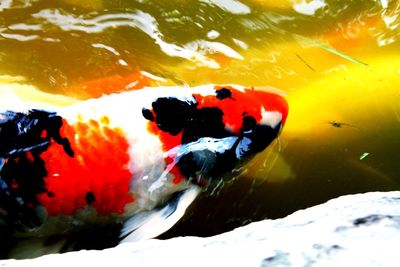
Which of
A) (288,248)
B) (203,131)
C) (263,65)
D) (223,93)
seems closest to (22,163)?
(203,131)

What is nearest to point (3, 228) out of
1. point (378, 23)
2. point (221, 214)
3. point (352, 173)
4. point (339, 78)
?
point (221, 214)

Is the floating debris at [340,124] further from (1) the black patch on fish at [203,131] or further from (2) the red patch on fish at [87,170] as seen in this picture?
(2) the red patch on fish at [87,170]

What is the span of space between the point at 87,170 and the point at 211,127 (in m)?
0.57

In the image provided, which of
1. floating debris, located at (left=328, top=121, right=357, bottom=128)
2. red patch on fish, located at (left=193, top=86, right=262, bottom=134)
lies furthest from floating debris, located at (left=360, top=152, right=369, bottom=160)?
red patch on fish, located at (left=193, top=86, right=262, bottom=134)

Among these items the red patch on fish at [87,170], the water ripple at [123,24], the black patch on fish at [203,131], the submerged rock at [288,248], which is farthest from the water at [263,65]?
the submerged rock at [288,248]

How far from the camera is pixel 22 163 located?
1934mm

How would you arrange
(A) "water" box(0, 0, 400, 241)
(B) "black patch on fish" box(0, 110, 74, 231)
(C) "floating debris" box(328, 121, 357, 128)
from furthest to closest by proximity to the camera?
(C) "floating debris" box(328, 121, 357, 128) → (A) "water" box(0, 0, 400, 241) → (B) "black patch on fish" box(0, 110, 74, 231)

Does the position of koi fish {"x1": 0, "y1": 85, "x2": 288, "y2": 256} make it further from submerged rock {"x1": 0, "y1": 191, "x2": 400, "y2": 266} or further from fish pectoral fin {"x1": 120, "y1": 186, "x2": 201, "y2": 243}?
submerged rock {"x1": 0, "y1": 191, "x2": 400, "y2": 266}

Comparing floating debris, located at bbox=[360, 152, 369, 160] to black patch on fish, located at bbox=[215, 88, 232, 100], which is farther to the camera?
floating debris, located at bbox=[360, 152, 369, 160]

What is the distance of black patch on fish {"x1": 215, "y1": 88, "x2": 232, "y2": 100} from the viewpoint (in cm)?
219

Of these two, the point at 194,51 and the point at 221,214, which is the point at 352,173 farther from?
the point at 194,51

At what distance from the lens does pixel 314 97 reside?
8.38 ft

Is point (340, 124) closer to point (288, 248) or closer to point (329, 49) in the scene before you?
point (329, 49)

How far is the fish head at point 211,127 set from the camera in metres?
2.11
